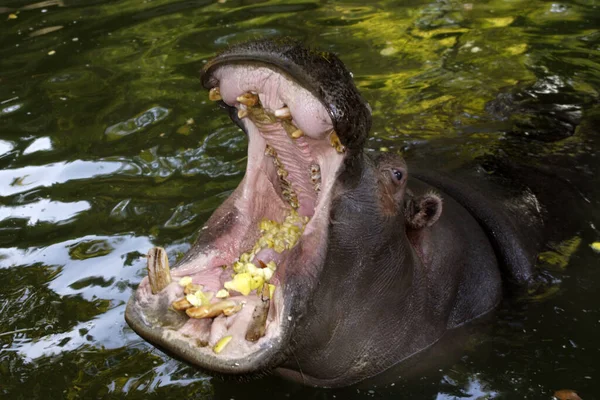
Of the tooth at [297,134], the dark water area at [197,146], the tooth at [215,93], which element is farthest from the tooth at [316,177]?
the dark water area at [197,146]

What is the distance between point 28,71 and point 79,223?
3390 millimetres

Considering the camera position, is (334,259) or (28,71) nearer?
(334,259)

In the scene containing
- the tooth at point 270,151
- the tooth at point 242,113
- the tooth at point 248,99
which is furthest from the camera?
the tooth at point 270,151

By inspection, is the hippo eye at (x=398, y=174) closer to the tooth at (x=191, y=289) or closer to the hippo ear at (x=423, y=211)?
the hippo ear at (x=423, y=211)

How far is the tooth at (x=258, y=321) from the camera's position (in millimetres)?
3633

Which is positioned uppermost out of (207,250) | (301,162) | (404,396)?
(301,162)

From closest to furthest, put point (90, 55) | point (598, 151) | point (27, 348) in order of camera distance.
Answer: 1. point (27, 348)
2. point (598, 151)
3. point (90, 55)

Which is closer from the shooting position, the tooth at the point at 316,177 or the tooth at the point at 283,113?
the tooth at the point at 283,113

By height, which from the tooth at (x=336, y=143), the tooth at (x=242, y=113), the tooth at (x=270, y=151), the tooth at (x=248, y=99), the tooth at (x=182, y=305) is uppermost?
the tooth at (x=248, y=99)

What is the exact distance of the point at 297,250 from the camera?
12.6ft

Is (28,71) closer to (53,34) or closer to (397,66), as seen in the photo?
(53,34)

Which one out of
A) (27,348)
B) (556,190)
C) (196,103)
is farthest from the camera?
(196,103)

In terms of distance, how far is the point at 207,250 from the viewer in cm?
422

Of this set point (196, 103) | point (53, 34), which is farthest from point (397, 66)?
point (53, 34)
